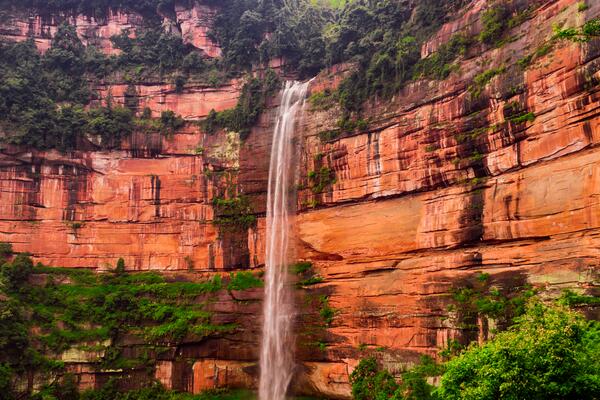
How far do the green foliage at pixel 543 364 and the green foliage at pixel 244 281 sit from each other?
16.6 metres

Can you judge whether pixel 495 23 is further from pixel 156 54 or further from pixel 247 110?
pixel 156 54

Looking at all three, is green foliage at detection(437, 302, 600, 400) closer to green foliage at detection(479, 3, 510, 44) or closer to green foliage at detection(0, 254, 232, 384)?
green foliage at detection(479, 3, 510, 44)

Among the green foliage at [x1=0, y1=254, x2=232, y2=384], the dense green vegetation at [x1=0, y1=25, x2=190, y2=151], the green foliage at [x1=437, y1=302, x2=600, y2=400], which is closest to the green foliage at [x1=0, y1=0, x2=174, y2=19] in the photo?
the dense green vegetation at [x1=0, y1=25, x2=190, y2=151]

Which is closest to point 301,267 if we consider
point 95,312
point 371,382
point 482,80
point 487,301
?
point 371,382

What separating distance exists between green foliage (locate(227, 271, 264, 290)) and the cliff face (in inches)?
28.0

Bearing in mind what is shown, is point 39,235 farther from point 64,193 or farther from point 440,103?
point 440,103

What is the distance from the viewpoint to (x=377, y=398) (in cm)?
2131

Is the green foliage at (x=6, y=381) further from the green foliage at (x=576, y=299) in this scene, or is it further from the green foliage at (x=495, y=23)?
the green foliage at (x=495, y=23)

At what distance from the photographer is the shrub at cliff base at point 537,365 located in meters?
11.7

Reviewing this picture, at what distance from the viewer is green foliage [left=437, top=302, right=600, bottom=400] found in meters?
11.7

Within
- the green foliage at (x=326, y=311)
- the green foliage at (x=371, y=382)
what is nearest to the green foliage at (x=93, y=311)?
the green foliage at (x=326, y=311)

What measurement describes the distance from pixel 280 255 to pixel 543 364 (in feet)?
58.3

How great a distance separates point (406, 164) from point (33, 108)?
70.8 ft

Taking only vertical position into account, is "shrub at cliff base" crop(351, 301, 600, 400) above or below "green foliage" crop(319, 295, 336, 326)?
below
